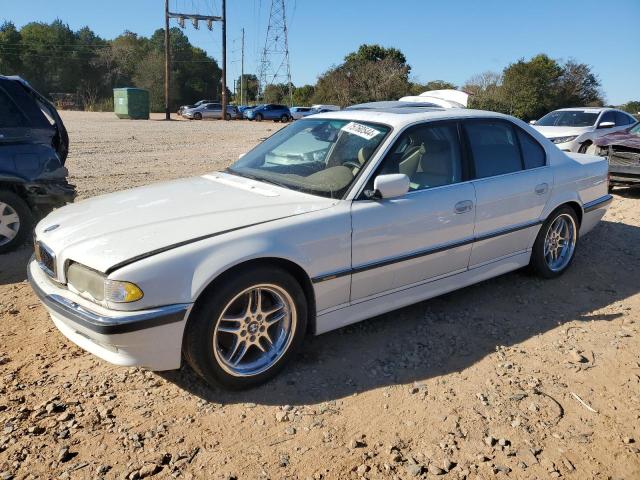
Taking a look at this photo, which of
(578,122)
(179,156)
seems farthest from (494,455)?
(179,156)

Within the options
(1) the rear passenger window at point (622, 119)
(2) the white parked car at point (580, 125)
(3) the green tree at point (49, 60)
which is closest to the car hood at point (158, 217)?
(2) the white parked car at point (580, 125)

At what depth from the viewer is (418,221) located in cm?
365

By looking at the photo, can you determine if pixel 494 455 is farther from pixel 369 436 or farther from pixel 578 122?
pixel 578 122

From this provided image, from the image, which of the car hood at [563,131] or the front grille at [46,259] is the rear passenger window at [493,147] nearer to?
the front grille at [46,259]

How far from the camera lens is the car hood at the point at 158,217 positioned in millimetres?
2844

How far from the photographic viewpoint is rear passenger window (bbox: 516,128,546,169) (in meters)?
4.63

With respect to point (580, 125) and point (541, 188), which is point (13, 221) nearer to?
point (541, 188)

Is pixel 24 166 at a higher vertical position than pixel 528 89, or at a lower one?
lower

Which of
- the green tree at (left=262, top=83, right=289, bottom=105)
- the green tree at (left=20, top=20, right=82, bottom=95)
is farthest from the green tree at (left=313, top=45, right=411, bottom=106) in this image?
the green tree at (left=20, top=20, right=82, bottom=95)

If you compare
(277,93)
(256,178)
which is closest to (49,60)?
(277,93)

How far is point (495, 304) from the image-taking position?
4.46 m

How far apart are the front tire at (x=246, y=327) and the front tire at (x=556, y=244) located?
102 inches

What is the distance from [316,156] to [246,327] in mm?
1456

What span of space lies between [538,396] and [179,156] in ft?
40.6
